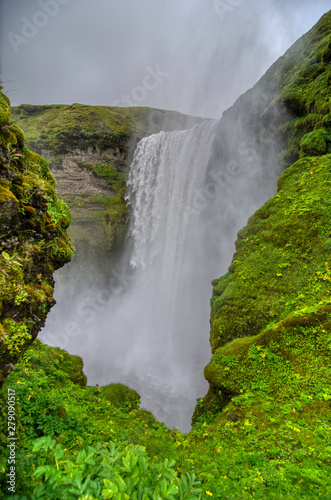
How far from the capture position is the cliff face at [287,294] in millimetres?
4613

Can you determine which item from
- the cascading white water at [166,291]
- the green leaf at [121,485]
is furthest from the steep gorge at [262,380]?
the cascading white water at [166,291]

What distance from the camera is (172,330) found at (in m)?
15.4

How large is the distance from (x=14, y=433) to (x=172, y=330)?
13038mm

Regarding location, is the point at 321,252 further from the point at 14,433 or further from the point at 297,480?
the point at 14,433

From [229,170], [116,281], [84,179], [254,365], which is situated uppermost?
[84,179]

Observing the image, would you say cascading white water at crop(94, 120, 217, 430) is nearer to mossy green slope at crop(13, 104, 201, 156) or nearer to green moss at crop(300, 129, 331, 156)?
mossy green slope at crop(13, 104, 201, 156)

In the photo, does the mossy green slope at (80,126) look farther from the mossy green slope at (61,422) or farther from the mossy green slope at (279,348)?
the mossy green slope at (61,422)

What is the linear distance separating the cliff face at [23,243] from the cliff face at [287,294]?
13.2 ft

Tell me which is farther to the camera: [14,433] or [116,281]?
[116,281]

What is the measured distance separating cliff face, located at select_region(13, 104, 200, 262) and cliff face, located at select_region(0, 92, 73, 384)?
21685mm

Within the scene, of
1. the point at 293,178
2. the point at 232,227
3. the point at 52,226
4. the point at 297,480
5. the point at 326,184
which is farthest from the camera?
the point at 232,227

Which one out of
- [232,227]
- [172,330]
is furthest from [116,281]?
[232,227]

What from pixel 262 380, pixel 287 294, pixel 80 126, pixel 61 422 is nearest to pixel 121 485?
pixel 61 422

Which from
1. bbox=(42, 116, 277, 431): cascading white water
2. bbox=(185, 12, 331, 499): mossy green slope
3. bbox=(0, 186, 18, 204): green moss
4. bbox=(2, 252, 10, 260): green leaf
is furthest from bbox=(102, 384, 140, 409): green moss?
bbox=(0, 186, 18, 204): green moss
